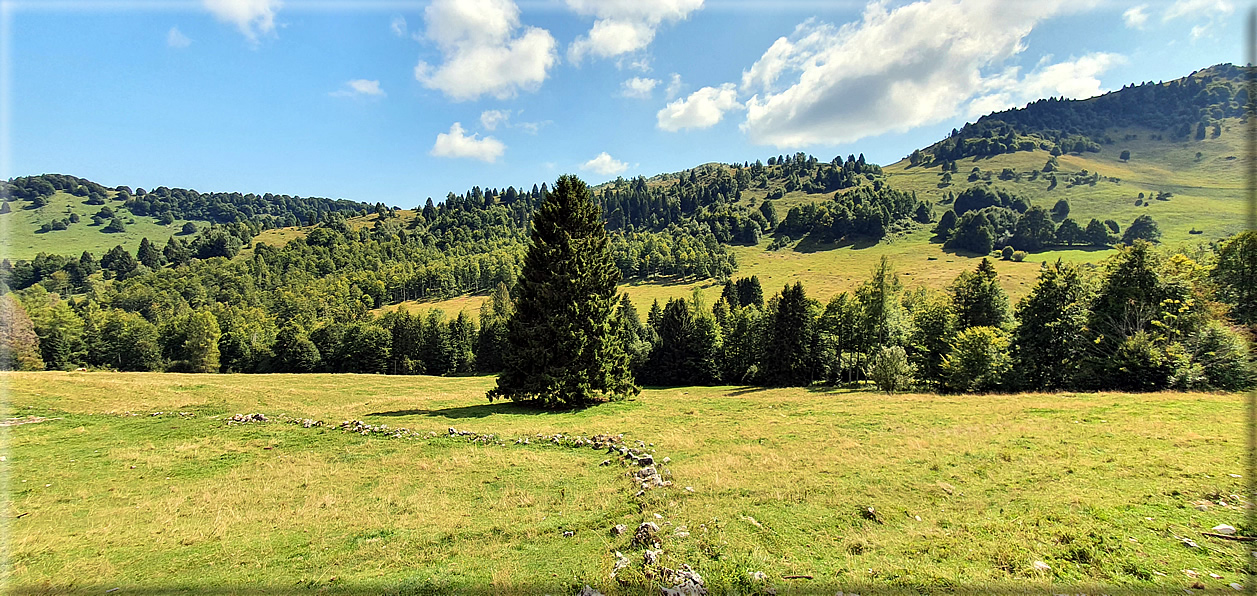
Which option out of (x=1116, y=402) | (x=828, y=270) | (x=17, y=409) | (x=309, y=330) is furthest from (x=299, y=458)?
(x=828, y=270)

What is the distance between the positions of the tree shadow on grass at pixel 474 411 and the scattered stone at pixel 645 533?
18.5 meters

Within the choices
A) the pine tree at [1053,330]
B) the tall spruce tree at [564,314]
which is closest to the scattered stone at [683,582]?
the tall spruce tree at [564,314]

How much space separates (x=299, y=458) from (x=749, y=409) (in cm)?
2706

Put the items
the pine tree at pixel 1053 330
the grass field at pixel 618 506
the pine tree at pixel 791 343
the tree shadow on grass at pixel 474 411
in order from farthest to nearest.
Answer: the pine tree at pixel 791 343 → the pine tree at pixel 1053 330 → the tree shadow on grass at pixel 474 411 → the grass field at pixel 618 506

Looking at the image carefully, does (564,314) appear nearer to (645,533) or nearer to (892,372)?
(645,533)

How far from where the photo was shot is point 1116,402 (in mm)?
24188

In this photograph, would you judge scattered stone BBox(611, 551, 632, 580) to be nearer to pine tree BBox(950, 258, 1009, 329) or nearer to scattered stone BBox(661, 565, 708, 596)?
scattered stone BBox(661, 565, 708, 596)

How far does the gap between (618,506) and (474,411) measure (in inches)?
751

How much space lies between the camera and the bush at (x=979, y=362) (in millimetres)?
41312

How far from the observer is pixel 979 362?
4162 centimetres

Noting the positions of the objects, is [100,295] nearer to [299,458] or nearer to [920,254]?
[299,458]

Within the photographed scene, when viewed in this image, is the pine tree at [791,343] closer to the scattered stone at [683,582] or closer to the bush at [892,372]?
the bush at [892,372]

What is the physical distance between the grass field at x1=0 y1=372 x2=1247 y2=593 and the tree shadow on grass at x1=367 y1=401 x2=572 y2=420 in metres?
5.15

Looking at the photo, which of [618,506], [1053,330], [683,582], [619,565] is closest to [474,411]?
[618,506]
